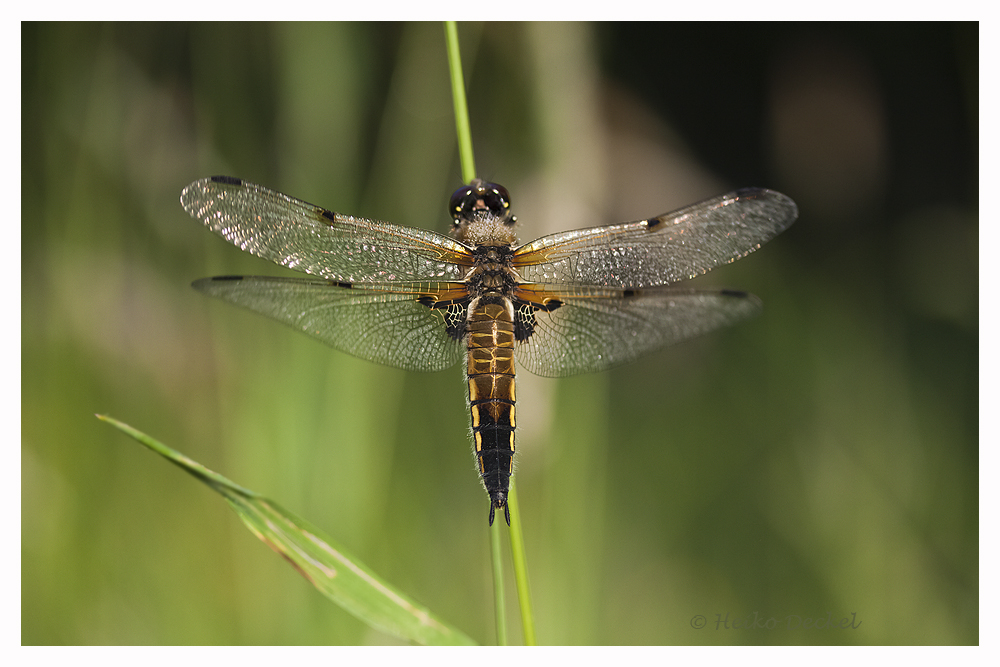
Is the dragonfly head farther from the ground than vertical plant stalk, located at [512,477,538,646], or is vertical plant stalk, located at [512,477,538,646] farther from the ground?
the dragonfly head

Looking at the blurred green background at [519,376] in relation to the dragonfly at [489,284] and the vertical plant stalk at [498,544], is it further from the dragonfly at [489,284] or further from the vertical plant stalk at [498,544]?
the vertical plant stalk at [498,544]

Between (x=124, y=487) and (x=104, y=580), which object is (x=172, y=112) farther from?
(x=104, y=580)

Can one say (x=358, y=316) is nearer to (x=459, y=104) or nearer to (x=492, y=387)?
(x=492, y=387)

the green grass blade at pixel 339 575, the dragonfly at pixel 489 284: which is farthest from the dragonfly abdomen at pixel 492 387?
the green grass blade at pixel 339 575

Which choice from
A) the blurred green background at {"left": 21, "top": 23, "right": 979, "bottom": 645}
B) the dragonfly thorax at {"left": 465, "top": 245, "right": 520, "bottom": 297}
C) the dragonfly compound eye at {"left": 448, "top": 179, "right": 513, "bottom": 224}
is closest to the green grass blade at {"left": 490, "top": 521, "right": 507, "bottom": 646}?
the blurred green background at {"left": 21, "top": 23, "right": 979, "bottom": 645}

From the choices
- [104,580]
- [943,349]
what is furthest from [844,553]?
[104,580]

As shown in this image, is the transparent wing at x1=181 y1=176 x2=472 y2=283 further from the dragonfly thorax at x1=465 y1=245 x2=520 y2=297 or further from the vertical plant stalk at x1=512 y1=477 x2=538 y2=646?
the vertical plant stalk at x1=512 y1=477 x2=538 y2=646
